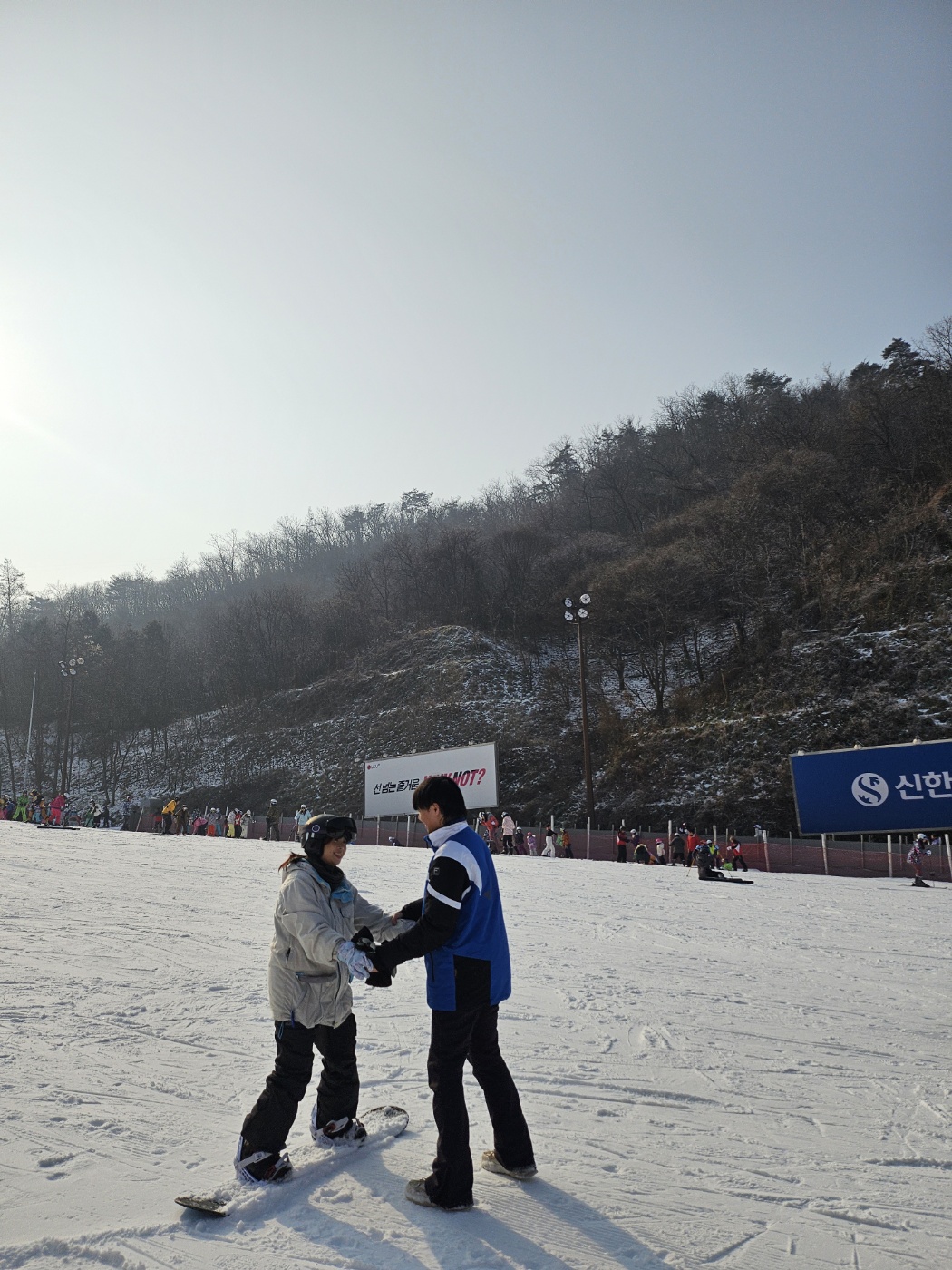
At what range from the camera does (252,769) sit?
172 ft

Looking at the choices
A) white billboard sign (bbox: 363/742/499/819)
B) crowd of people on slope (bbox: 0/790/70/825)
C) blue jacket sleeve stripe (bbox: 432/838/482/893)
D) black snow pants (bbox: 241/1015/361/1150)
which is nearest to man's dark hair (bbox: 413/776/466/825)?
blue jacket sleeve stripe (bbox: 432/838/482/893)

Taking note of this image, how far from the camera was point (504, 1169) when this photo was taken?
11.7ft

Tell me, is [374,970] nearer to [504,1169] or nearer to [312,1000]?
[312,1000]

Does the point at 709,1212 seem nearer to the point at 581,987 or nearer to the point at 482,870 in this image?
the point at 482,870

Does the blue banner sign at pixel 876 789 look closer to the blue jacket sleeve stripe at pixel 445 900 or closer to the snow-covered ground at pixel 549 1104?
the snow-covered ground at pixel 549 1104

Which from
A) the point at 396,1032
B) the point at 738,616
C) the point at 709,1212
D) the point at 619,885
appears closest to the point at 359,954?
the point at 709,1212

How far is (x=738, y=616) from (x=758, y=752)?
10.3 metres

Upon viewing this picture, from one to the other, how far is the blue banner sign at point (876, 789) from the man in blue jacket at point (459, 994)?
23946 millimetres

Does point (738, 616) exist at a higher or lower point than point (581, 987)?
higher

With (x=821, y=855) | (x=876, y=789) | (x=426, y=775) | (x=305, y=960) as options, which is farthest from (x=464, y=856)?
(x=426, y=775)

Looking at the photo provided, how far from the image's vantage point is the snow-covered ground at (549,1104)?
3.04m

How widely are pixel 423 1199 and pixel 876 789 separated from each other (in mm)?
24859

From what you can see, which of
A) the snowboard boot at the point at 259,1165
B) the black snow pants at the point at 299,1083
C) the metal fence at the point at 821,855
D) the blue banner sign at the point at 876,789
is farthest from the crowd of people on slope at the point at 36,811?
the snowboard boot at the point at 259,1165

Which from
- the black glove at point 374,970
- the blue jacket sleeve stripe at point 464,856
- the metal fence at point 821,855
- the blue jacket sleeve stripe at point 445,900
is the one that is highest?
the blue jacket sleeve stripe at point 464,856
